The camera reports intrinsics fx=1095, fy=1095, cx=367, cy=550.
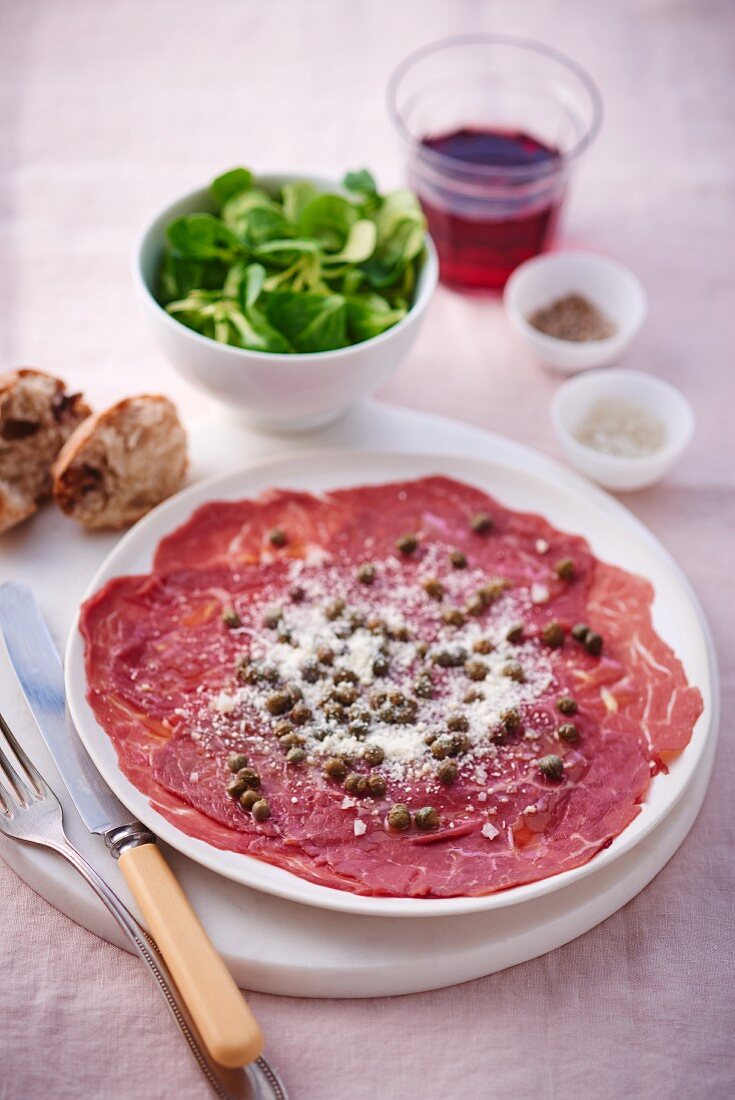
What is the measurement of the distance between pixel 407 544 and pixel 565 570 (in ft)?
1.57

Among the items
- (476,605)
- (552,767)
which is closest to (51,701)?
(476,605)

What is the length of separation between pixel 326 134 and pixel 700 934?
3723 millimetres

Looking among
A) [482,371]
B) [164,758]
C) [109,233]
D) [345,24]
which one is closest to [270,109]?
[345,24]

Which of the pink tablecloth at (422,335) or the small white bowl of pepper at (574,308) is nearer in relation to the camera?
the pink tablecloth at (422,335)

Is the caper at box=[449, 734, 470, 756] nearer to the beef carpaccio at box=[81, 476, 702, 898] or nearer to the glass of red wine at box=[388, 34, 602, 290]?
the beef carpaccio at box=[81, 476, 702, 898]

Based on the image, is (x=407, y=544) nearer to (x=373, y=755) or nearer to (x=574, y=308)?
(x=373, y=755)

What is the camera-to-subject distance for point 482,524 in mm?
3377

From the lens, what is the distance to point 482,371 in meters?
4.14

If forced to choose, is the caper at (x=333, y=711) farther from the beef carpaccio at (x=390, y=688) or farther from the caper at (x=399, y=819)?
the caper at (x=399, y=819)

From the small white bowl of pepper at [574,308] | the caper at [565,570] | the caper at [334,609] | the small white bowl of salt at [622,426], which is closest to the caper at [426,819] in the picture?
the caper at [334,609]

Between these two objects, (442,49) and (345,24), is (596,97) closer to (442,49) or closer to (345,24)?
(442,49)

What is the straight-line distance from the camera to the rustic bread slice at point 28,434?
3.33 meters

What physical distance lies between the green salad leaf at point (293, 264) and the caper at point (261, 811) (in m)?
1.39

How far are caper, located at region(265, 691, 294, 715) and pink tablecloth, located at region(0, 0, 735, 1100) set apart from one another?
0.70 m
